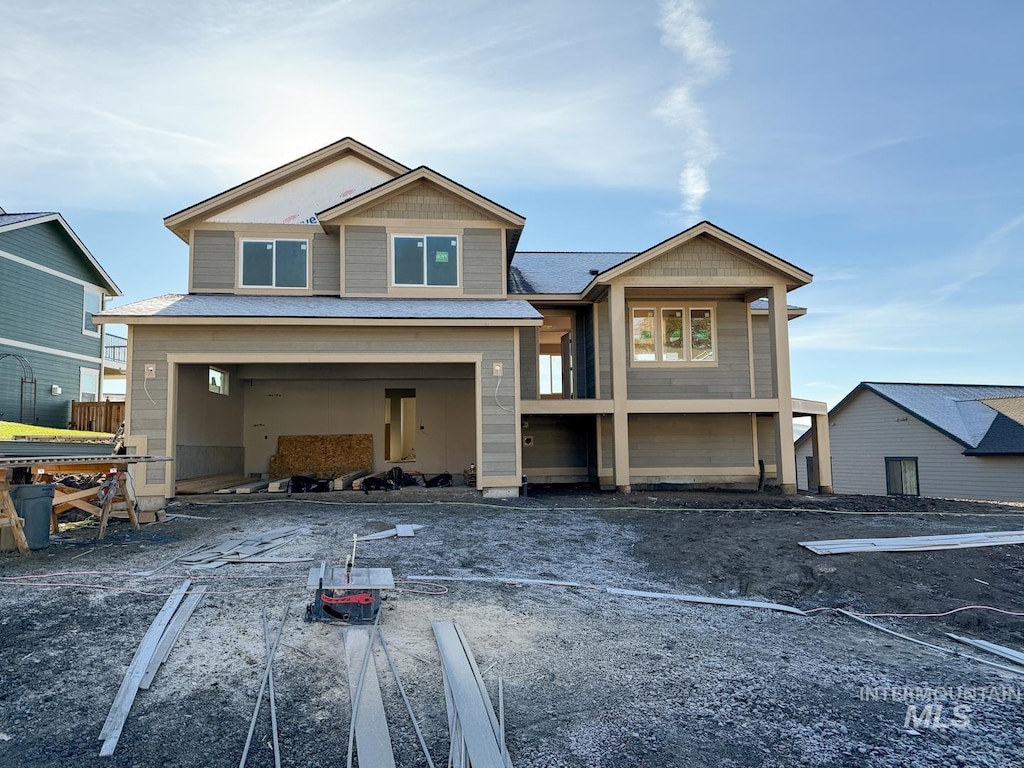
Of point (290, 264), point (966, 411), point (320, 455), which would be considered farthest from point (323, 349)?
point (966, 411)

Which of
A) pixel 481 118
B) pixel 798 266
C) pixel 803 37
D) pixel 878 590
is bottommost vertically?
pixel 878 590

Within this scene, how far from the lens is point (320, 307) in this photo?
40.9 feet

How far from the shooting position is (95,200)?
64.3 feet

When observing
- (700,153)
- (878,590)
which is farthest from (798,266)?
(878,590)

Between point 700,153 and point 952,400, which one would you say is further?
point 952,400

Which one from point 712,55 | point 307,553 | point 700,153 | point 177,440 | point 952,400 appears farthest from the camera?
point 952,400

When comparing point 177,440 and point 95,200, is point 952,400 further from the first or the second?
point 95,200

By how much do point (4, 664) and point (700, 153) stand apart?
18951 millimetres

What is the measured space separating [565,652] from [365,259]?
10.5 m

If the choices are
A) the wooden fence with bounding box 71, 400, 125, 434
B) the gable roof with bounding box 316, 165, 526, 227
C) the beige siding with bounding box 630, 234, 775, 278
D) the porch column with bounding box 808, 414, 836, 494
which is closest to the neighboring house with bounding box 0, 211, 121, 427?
the wooden fence with bounding box 71, 400, 125, 434

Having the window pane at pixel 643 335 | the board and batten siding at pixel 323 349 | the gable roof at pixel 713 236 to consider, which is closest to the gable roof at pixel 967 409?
the gable roof at pixel 713 236

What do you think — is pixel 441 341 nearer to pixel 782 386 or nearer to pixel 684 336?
pixel 684 336

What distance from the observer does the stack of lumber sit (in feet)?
22.7

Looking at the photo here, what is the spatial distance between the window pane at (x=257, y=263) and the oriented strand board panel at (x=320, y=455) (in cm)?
423
